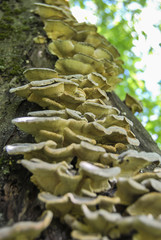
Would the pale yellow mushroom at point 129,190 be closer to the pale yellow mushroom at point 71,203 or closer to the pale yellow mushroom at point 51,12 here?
the pale yellow mushroom at point 71,203

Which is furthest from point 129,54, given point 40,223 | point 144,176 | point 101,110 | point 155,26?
point 40,223

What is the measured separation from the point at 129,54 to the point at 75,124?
911 cm

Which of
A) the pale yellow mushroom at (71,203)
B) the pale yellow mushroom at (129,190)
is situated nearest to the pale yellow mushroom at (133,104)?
the pale yellow mushroom at (129,190)

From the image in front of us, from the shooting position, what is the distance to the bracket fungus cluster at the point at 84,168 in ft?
5.33

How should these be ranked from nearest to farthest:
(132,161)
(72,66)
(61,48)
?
1. (132,161)
2. (72,66)
3. (61,48)

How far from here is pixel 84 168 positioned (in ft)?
6.12

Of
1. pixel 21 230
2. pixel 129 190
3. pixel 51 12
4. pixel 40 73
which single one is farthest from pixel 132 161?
pixel 51 12

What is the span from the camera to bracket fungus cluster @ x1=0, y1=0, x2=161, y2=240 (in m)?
1.62

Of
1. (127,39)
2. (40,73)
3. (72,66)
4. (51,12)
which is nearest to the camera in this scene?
(40,73)

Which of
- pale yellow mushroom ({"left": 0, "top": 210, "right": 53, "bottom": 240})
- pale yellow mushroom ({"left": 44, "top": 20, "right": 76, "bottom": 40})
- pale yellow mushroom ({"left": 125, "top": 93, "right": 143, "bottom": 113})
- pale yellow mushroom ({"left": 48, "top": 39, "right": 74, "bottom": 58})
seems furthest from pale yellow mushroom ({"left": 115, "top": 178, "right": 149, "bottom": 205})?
pale yellow mushroom ({"left": 44, "top": 20, "right": 76, "bottom": 40})

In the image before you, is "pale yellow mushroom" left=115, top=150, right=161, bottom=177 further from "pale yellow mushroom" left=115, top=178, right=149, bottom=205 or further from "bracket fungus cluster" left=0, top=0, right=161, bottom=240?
"pale yellow mushroom" left=115, top=178, right=149, bottom=205

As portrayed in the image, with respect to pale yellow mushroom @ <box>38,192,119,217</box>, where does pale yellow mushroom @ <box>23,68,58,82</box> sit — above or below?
above

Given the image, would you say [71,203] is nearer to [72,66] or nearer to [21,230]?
[21,230]

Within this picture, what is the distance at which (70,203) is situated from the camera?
1.79 meters
